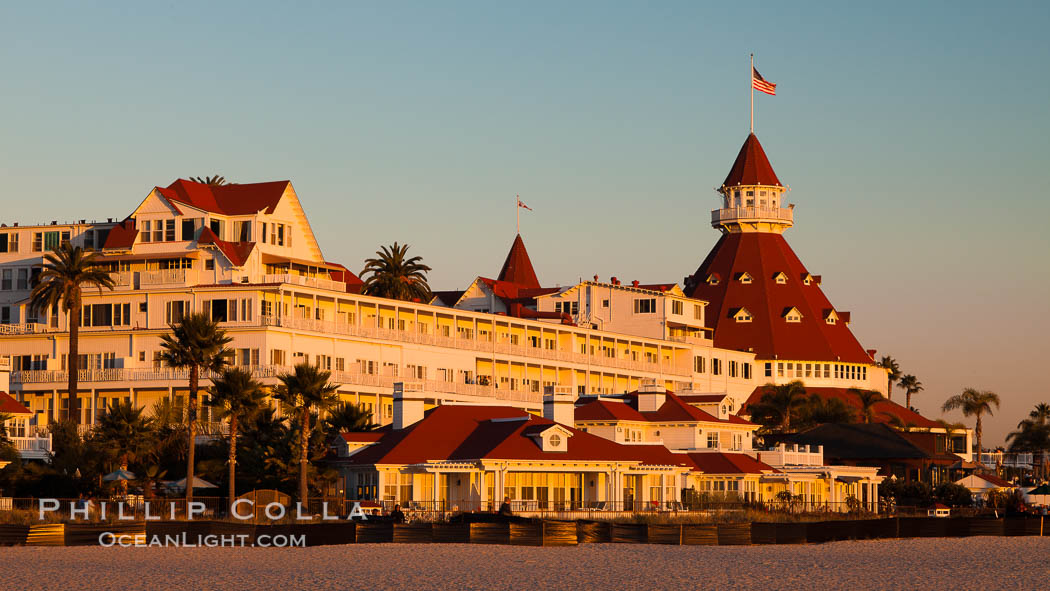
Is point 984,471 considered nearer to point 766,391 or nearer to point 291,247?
point 766,391

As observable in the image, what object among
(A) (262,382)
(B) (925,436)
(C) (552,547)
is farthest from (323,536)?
(B) (925,436)

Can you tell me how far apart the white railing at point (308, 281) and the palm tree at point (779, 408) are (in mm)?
33129

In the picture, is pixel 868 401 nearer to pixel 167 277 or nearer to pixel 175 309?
pixel 175 309

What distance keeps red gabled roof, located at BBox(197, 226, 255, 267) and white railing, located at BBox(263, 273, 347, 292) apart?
6.79ft

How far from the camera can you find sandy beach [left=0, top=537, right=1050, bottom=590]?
150ft

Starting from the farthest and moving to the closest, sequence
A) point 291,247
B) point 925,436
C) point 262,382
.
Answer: point 925,436, point 291,247, point 262,382

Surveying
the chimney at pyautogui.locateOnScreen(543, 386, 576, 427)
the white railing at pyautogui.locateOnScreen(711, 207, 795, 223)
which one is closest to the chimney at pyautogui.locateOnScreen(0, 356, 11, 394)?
the chimney at pyautogui.locateOnScreen(543, 386, 576, 427)

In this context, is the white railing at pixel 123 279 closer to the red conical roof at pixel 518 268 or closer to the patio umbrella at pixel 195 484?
the patio umbrella at pixel 195 484

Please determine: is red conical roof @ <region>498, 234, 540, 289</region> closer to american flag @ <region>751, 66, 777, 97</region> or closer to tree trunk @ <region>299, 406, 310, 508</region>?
american flag @ <region>751, 66, 777, 97</region>

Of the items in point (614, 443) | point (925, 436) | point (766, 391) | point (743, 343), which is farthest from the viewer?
point (743, 343)

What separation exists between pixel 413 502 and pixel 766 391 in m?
61.2

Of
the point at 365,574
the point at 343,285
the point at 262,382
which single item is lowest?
the point at 365,574

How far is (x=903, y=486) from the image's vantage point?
100m

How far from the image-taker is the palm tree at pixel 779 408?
121 m
